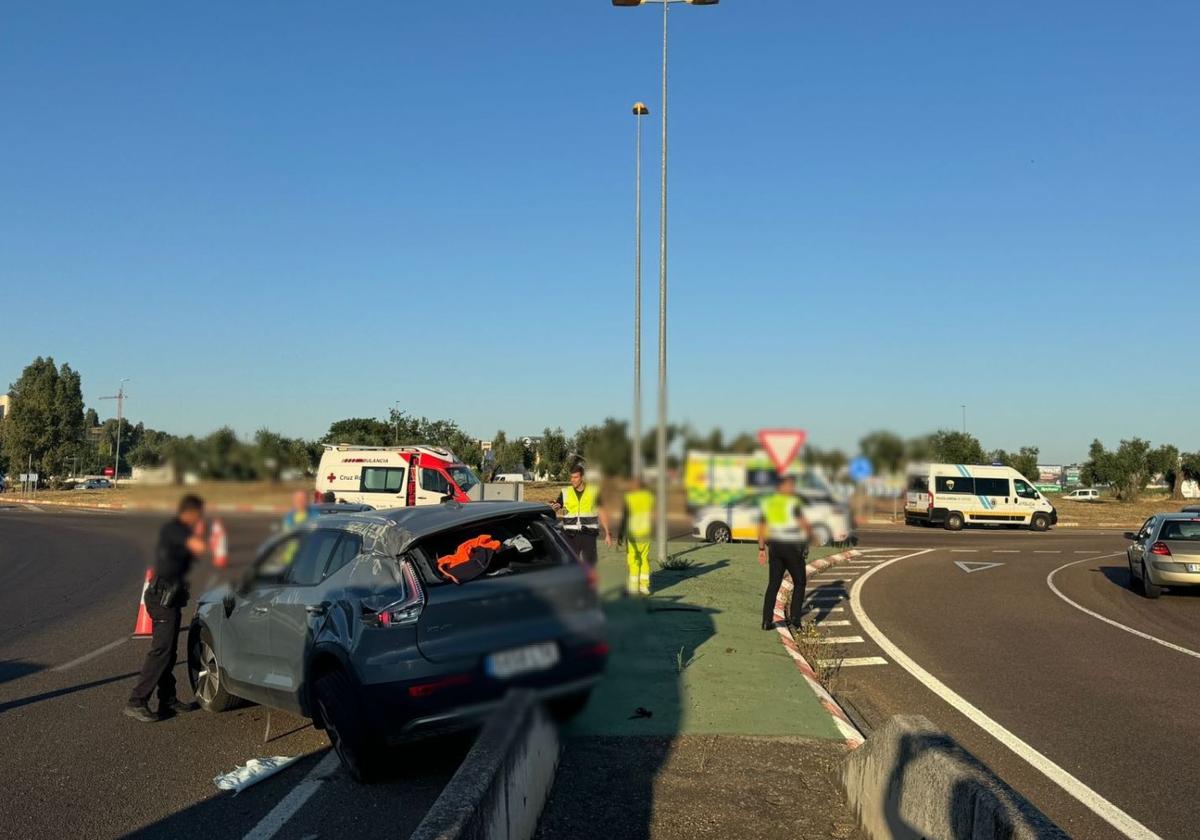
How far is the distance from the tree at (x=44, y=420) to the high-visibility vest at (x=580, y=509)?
3.02 ft

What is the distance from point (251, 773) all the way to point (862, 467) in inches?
273

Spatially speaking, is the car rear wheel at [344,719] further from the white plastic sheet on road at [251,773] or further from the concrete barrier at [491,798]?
the white plastic sheet on road at [251,773]

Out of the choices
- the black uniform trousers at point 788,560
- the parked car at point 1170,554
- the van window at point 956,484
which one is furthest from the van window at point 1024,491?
the parked car at point 1170,554

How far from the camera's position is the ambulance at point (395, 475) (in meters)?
1.69

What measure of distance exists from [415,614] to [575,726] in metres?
0.39

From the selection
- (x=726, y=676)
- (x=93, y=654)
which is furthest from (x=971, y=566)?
(x=93, y=654)

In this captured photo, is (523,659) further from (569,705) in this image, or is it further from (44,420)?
(44,420)

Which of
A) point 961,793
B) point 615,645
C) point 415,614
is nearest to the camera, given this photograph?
point 615,645

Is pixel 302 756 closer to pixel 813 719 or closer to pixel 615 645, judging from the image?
pixel 813 719

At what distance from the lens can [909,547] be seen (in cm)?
3284

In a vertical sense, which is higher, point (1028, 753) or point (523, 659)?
point (523, 659)

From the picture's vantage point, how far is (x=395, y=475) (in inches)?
70.8

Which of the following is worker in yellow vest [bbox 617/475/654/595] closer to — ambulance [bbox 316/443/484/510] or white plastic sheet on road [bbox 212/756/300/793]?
ambulance [bbox 316/443/484/510]

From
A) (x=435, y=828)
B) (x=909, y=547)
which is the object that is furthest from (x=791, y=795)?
(x=909, y=547)
